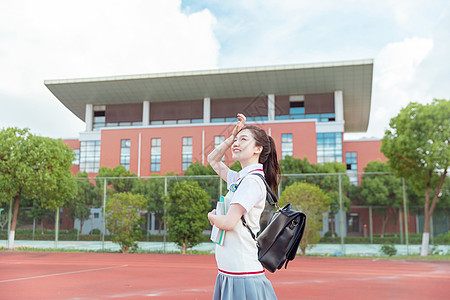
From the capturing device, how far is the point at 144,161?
3819 centimetres

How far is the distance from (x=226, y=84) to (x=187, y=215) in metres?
23.4

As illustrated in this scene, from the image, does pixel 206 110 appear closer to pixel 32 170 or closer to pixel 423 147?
pixel 32 170

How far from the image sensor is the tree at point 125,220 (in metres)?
15.1

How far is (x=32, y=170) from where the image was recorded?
15281mm

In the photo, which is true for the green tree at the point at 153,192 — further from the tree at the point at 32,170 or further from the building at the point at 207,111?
the building at the point at 207,111

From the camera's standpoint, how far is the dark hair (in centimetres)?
229

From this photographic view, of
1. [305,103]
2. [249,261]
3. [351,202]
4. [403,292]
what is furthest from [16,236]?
[305,103]

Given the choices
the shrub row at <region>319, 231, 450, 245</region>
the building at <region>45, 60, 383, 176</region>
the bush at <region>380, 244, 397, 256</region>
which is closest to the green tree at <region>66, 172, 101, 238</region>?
the shrub row at <region>319, 231, 450, 245</region>

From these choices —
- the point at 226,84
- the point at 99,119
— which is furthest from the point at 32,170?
the point at 99,119

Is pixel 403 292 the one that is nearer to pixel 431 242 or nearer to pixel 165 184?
pixel 431 242

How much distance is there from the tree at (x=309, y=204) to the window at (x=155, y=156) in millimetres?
24565

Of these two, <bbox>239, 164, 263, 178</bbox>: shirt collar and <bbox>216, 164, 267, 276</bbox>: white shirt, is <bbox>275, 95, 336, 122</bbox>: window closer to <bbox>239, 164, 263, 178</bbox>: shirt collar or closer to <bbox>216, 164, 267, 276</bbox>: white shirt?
<bbox>239, 164, 263, 178</bbox>: shirt collar

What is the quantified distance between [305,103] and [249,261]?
124ft

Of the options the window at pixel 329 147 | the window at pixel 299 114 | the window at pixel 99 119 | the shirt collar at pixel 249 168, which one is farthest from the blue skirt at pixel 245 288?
the window at pixel 99 119
